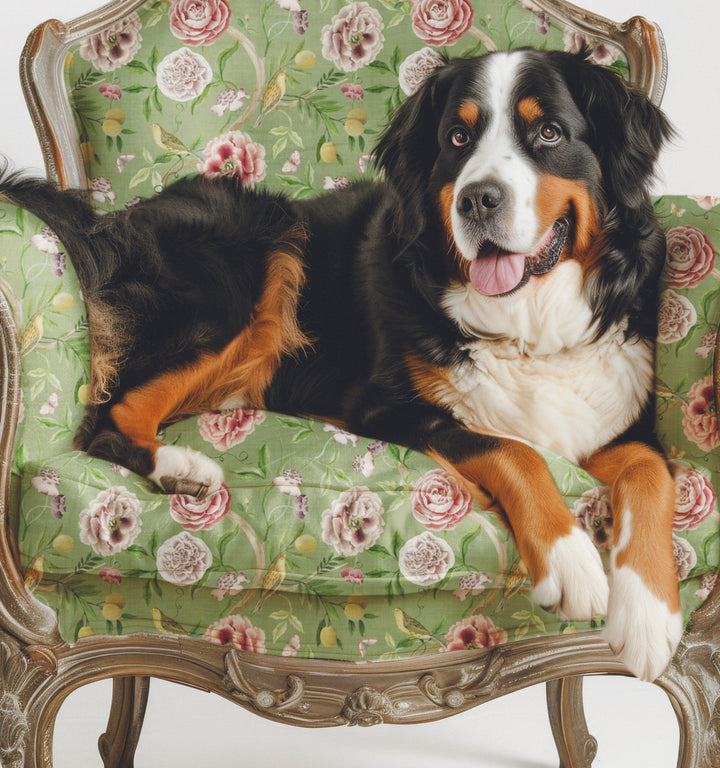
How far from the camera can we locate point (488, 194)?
1.44 metres

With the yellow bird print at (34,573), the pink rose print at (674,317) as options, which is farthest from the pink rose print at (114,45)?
the pink rose print at (674,317)

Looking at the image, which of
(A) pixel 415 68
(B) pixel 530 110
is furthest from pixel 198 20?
(B) pixel 530 110

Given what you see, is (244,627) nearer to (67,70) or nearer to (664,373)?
(664,373)

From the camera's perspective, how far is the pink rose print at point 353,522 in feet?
4.20

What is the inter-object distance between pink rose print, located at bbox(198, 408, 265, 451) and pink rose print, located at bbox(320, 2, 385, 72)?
3.25 ft

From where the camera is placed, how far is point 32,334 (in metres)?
1.38

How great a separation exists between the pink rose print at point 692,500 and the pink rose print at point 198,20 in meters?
1.47

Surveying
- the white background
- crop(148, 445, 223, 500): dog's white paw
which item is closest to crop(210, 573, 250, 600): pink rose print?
crop(148, 445, 223, 500): dog's white paw

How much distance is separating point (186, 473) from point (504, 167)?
2.41ft

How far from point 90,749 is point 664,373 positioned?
1.50 meters

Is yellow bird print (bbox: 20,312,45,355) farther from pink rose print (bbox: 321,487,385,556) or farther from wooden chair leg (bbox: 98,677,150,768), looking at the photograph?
wooden chair leg (bbox: 98,677,150,768)

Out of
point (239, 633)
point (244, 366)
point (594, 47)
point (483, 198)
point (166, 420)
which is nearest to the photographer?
point (239, 633)

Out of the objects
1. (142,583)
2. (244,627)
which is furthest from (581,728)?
(142,583)

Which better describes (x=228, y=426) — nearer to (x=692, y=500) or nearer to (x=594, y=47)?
(x=692, y=500)
